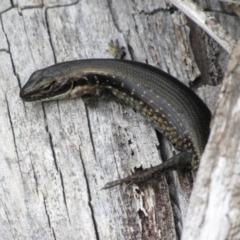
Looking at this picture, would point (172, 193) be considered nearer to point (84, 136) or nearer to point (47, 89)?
point (84, 136)

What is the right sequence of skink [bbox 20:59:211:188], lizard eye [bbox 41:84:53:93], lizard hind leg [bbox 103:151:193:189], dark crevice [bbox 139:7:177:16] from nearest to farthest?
lizard hind leg [bbox 103:151:193:189] → skink [bbox 20:59:211:188] → lizard eye [bbox 41:84:53:93] → dark crevice [bbox 139:7:177:16]

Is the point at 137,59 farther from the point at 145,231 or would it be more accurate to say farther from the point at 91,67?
the point at 145,231

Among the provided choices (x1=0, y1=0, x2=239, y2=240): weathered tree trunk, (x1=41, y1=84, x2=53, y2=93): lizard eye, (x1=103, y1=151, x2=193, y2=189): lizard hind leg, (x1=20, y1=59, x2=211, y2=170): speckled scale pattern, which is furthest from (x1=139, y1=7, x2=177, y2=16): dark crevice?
(x1=103, y1=151, x2=193, y2=189): lizard hind leg

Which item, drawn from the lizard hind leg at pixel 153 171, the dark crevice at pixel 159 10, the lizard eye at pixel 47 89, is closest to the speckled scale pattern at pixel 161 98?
the lizard hind leg at pixel 153 171

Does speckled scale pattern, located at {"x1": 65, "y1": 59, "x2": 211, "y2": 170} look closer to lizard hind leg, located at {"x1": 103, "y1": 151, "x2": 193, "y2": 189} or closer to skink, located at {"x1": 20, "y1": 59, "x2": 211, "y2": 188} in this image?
skink, located at {"x1": 20, "y1": 59, "x2": 211, "y2": 188}

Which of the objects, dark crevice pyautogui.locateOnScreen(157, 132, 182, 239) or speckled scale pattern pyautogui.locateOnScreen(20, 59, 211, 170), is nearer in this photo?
dark crevice pyautogui.locateOnScreen(157, 132, 182, 239)

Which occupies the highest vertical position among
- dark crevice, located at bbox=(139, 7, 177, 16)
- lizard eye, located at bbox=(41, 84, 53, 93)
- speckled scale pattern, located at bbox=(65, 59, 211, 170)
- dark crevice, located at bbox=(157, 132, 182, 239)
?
dark crevice, located at bbox=(139, 7, 177, 16)

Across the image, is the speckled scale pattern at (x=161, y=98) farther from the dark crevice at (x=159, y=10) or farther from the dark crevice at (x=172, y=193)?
the dark crevice at (x=159, y=10)
